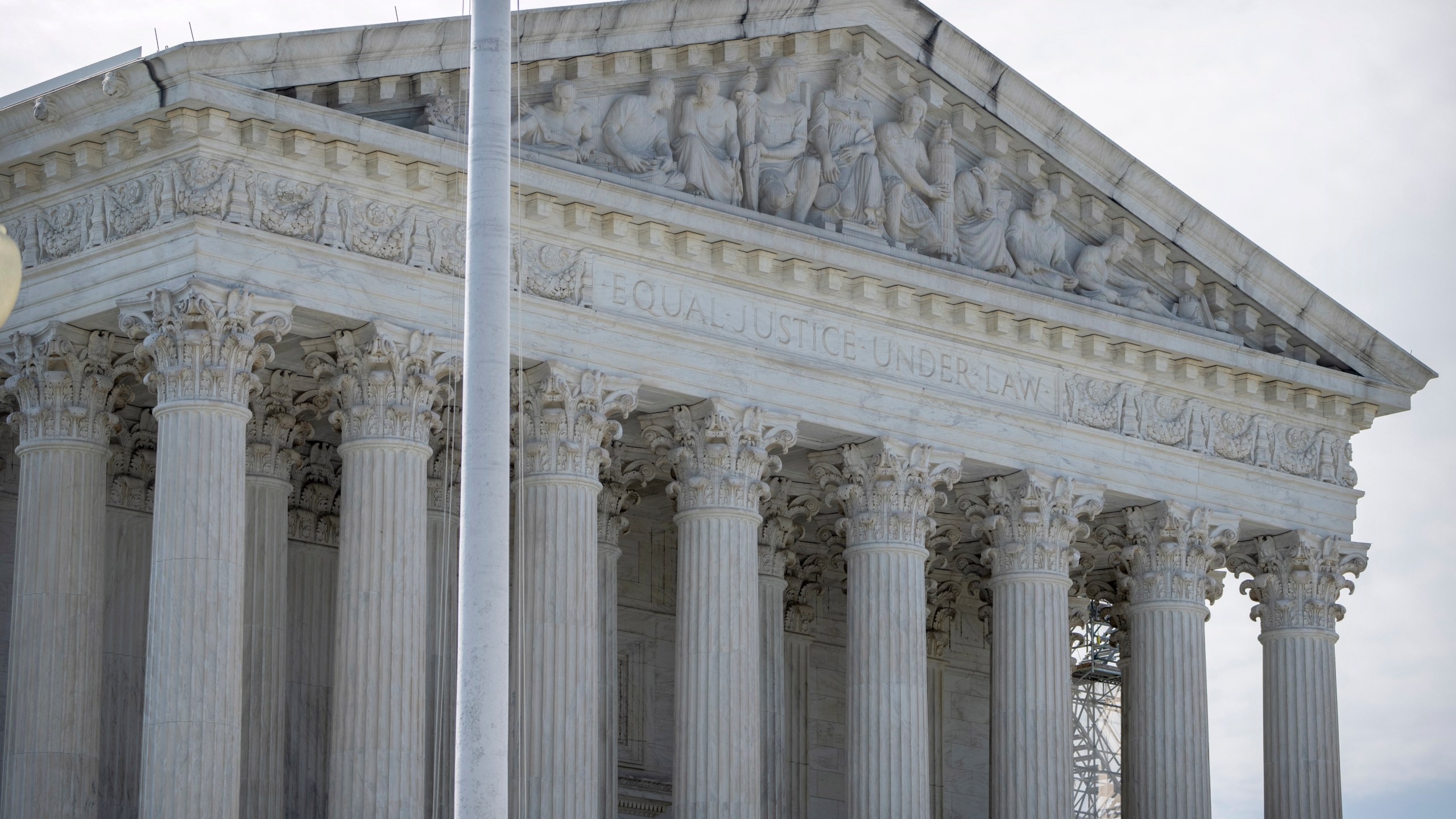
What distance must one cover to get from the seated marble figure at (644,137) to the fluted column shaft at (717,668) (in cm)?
522

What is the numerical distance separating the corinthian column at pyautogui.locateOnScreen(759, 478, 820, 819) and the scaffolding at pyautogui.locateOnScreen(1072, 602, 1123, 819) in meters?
14.7

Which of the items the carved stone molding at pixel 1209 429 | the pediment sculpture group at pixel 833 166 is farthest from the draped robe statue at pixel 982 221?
the carved stone molding at pixel 1209 429

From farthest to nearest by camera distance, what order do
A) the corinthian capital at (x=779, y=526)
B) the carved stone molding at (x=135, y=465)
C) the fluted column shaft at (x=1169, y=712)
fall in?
the corinthian capital at (x=779, y=526)
the fluted column shaft at (x=1169, y=712)
the carved stone molding at (x=135, y=465)

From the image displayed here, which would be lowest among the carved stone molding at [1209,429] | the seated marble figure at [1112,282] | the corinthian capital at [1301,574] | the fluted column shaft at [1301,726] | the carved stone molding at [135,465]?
the fluted column shaft at [1301,726]

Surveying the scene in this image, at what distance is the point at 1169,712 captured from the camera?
45.1 meters

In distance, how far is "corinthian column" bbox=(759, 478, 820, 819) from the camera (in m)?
46.3

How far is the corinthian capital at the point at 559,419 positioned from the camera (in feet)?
124

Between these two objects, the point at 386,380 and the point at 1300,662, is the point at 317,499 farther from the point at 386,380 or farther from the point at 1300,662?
the point at 1300,662

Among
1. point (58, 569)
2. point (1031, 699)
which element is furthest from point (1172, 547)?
point (58, 569)

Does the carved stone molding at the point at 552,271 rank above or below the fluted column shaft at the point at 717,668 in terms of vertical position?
above

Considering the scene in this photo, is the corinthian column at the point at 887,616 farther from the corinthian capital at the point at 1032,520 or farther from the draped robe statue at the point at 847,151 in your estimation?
the draped robe statue at the point at 847,151

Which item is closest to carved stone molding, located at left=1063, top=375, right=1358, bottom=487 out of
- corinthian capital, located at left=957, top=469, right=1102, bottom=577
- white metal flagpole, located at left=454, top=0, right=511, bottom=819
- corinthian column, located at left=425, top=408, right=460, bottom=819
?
corinthian capital, located at left=957, top=469, right=1102, bottom=577

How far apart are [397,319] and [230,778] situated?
7.01 meters

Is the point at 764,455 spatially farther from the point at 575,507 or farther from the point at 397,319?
the point at 397,319
